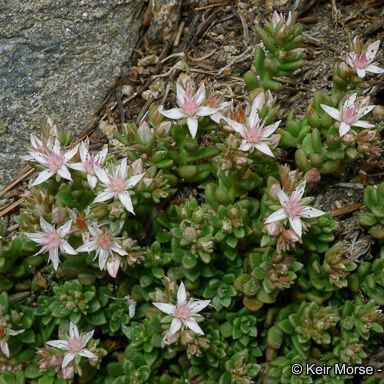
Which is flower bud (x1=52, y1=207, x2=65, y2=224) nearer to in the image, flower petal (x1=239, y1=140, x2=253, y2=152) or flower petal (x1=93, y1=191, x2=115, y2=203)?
flower petal (x1=93, y1=191, x2=115, y2=203)

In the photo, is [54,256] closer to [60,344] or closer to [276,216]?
[60,344]

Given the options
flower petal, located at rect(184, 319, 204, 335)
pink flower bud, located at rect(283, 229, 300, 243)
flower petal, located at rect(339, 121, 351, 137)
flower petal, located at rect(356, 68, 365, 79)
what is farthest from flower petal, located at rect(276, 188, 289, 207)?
flower petal, located at rect(356, 68, 365, 79)

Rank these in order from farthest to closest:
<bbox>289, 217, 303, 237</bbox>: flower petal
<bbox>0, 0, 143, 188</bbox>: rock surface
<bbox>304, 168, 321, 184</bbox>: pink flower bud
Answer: <bbox>0, 0, 143, 188</bbox>: rock surface
<bbox>304, 168, 321, 184</bbox>: pink flower bud
<bbox>289, 217, 303, 237</bbox>: flower petal

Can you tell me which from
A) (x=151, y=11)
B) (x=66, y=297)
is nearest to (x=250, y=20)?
(x=151, y=11)

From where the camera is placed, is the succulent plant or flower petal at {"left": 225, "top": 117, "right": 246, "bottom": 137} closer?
flower petal at {"left": 225, "top": 117, "right": 246, "bottom": 137}

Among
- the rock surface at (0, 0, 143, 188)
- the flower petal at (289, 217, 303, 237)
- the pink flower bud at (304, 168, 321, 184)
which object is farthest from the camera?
the rock surface at (0, 0, 143, 188)

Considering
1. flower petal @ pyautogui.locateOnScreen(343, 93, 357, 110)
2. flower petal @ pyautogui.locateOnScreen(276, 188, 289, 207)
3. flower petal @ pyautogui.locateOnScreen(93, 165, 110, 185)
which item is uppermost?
flower petal @ pyautogui.locateOnScreen(93, 165, 110, 185)

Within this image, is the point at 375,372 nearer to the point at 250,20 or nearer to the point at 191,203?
the point at 191,203
